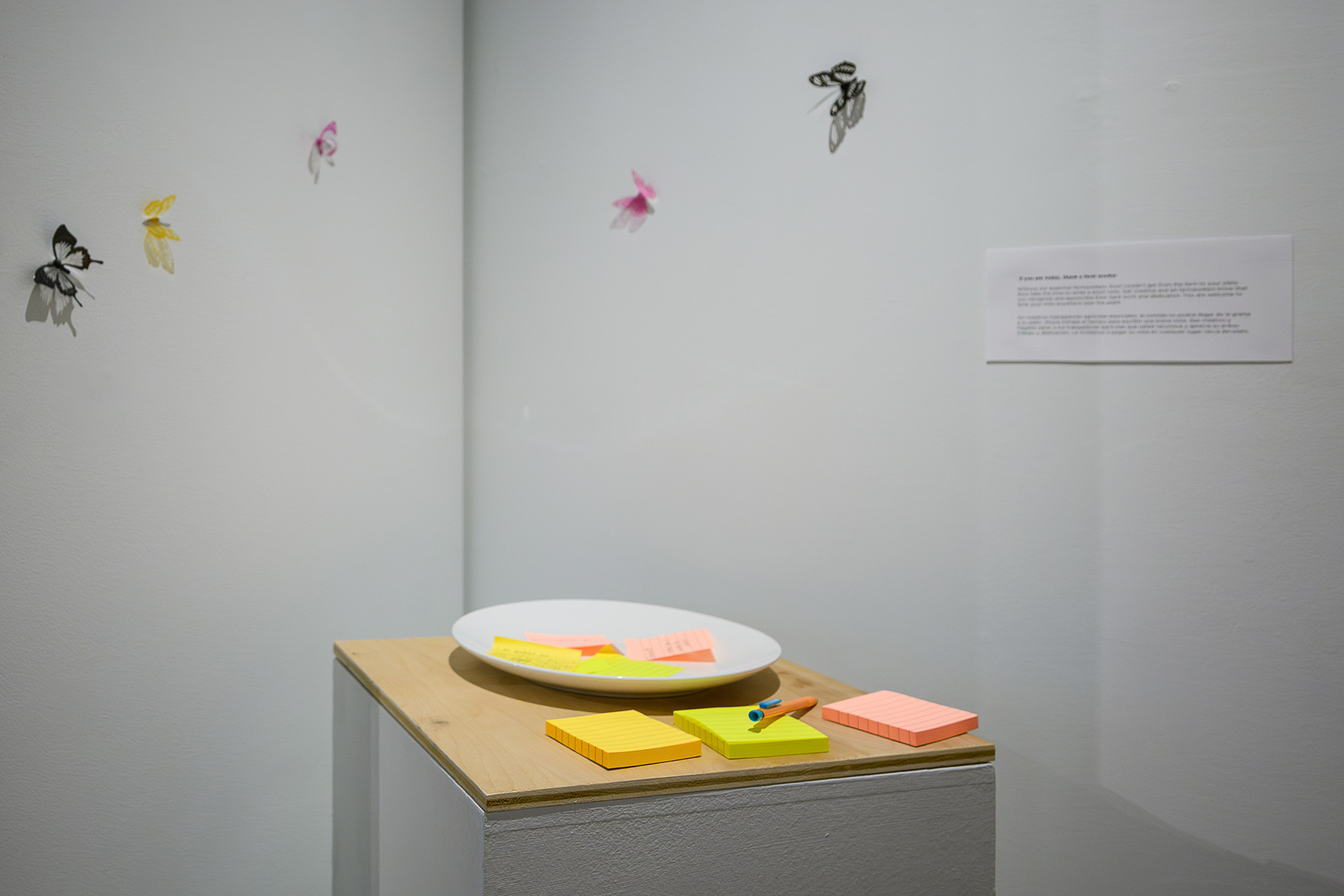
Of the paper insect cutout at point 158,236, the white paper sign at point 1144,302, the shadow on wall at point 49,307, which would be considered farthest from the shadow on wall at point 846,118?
the shadow on wall at point 49,307

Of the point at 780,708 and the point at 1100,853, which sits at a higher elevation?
the point at 780,708

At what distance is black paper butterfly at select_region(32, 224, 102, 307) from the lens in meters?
1.05

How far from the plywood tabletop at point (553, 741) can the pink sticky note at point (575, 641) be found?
0.21 feet

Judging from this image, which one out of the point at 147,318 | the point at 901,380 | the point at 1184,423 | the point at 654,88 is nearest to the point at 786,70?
the point at 654,88

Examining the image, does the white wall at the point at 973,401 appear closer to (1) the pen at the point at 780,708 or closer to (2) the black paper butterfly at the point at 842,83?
(2) the black paper butterfly at the point at 842,83

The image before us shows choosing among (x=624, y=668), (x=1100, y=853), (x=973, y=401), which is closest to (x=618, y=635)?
(x=624, y=668)

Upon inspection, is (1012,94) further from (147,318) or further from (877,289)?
(147,318)

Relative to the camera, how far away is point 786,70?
1252mm

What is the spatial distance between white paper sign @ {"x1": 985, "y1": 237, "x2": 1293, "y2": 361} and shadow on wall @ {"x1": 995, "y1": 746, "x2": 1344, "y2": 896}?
1.79 ft

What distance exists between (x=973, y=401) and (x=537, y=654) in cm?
66

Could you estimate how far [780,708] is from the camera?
757mm

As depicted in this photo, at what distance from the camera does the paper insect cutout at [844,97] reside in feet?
3.93

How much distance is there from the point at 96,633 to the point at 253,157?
0.69 meters

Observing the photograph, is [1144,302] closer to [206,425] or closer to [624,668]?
[624,668]
